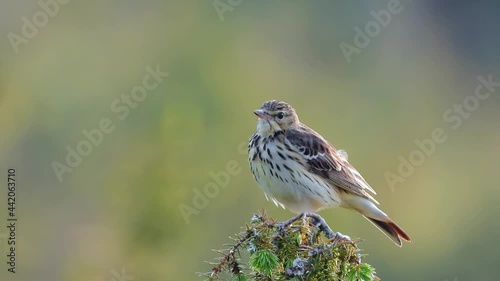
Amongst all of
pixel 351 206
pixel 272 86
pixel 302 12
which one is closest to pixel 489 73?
pixel 302 12

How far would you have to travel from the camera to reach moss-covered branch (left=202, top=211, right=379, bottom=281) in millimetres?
4590

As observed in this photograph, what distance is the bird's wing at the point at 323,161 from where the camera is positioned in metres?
6.86

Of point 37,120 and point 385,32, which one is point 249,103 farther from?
point 385,32

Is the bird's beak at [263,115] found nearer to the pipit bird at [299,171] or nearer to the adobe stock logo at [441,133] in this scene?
the pipit bird at [299,171]

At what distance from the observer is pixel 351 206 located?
707cm

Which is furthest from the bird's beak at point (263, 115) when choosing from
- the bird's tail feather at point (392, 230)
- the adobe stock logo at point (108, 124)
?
the adobe stock logo at point (108, 124)

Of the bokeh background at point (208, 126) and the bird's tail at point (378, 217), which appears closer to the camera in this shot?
the bird's tail at point (378, 217)

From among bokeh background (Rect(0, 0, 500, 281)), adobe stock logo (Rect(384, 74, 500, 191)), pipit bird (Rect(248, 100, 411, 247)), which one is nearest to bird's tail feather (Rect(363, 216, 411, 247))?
pipit bird (Rect(248, 100, 411, 247))

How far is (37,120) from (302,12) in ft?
22.9

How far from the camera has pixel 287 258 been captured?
191 inches

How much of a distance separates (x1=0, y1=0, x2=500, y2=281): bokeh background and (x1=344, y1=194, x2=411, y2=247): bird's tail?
396 cm

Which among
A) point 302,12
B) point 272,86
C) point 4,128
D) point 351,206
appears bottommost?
point 351,206

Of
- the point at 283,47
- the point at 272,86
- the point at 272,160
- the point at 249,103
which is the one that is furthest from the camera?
the point at 283,47

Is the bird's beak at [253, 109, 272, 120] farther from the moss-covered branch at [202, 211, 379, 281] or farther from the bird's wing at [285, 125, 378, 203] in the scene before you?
the moss-covered branch at [202, 211, 379, 281]
